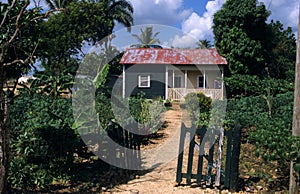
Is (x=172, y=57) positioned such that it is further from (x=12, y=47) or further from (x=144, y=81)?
(x=12, y=47)

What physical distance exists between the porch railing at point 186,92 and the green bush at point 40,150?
612 inches

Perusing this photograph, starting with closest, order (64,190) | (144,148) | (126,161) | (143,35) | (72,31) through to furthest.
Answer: (64,190) < (126,161) < (144,148) < (72,31) < (143,35)

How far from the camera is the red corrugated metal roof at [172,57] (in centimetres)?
2101

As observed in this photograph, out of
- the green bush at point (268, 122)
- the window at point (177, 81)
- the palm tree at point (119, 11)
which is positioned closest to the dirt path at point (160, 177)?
the green bush at point (268, 122)

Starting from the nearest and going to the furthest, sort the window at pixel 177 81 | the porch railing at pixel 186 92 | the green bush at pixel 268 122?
the green bush at pixel 268 122 < the porch railing at pixel 186 92 < the window at pixel 177 81

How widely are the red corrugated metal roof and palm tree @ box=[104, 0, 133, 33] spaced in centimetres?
707

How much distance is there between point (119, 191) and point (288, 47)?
80.1 feet

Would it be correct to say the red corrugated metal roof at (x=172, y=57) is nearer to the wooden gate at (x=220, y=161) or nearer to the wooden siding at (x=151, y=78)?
the wooden siding at (x=151, y=78)

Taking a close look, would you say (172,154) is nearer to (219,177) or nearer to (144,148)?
(144,148)

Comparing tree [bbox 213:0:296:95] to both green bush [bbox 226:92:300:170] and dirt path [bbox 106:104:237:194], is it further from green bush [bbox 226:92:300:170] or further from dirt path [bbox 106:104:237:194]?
dirt path [bbox 106:104:237:194]

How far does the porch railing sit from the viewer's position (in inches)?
812

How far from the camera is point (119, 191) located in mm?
5090

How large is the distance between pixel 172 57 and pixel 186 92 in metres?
2.81

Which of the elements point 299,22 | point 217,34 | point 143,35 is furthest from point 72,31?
point 299,22
